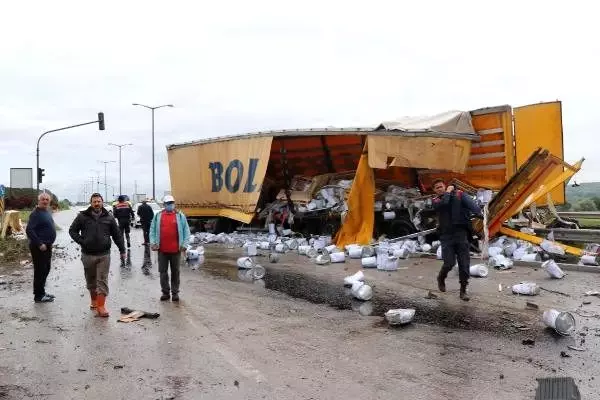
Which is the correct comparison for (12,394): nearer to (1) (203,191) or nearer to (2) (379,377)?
(2) (379,377)

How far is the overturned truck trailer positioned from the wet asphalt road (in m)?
6.24

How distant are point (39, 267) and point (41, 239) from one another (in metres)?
0.39

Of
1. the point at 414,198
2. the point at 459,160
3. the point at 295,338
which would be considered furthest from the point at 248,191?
the point at 295,338

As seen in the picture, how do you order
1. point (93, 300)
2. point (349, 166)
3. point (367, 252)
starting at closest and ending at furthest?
point (93, 300) → point (367, 252) → point (349, 166)

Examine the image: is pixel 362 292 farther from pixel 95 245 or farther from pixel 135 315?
pixel 95 245

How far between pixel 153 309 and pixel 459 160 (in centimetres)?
806

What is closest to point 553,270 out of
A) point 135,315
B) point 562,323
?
point 562,323

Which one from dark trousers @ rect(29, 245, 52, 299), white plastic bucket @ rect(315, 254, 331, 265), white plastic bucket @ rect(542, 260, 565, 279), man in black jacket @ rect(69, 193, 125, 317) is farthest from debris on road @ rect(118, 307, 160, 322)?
white plastic bucket @ rect(542, 260, 565, 279)

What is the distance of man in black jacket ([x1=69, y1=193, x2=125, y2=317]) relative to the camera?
6641mm

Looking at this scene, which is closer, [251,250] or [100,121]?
[251,250]

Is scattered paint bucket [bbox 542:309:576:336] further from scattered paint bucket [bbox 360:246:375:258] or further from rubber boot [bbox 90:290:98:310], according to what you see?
scattered paint bucket [bbox 360:246:375:258]

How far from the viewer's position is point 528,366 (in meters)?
4.47

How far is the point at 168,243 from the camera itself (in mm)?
7406

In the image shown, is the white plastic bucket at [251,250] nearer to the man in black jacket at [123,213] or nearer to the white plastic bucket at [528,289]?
the man in black jacket at [123,213]
